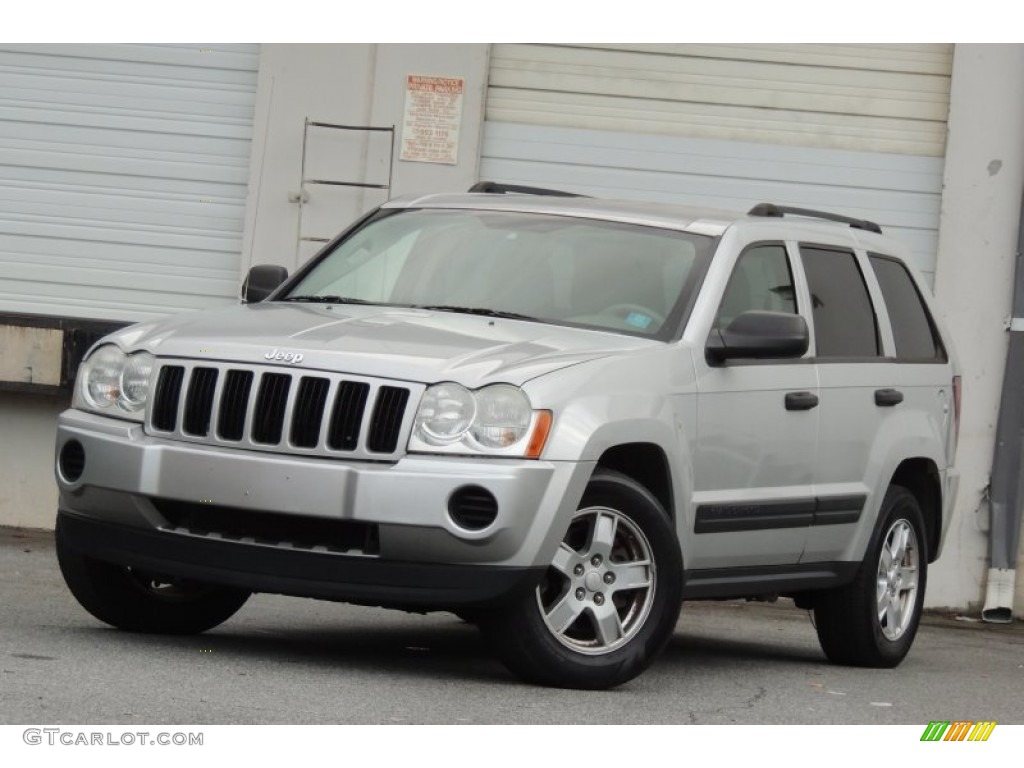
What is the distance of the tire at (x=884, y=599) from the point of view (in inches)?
354

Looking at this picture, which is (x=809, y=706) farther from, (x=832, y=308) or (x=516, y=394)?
(x=832, y=308)

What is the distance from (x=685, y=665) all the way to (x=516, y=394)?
2320 mm

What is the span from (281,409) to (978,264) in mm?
8180

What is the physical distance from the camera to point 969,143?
554 inches

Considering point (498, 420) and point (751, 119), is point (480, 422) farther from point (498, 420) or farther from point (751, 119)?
point (751, 119)

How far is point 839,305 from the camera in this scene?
895 cm

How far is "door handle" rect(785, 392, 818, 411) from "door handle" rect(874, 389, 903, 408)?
0.59 metres

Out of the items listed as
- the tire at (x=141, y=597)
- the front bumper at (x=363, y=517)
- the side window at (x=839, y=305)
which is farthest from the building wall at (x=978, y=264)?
the front bumper at (x=363, y=517)

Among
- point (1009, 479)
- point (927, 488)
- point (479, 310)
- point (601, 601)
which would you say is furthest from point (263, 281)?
point (1009, 479)

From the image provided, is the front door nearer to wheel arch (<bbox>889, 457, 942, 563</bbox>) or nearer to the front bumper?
the front bumper

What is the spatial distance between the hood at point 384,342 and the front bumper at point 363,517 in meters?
0.31

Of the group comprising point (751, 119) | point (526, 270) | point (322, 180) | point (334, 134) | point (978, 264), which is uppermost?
point (751, 119)

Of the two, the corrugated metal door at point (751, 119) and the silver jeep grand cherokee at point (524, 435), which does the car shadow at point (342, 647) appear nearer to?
the silver jeep grand cherokee at point (524, 435)

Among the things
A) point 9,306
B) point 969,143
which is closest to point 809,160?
point 969,143
